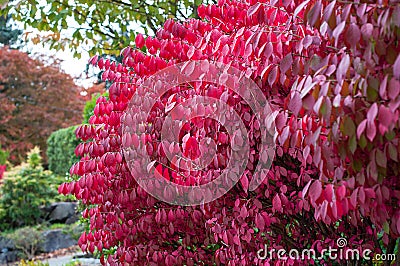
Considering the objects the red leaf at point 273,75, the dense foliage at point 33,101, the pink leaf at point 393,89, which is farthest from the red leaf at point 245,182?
the dense foliage at point 33,101

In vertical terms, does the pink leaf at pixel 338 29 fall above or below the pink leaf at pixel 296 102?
above

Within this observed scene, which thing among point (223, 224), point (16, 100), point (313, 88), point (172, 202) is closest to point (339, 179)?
point (313, 88)

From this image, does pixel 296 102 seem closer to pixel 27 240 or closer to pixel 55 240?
pixel 27 240

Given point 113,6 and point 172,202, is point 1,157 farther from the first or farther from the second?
point 172,202

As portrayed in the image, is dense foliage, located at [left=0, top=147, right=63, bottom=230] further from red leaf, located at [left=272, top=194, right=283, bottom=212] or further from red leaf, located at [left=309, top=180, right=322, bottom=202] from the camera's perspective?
red leaf, located at [left=309, top=180, right=322, bottom=202]

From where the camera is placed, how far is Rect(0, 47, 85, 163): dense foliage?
54.7 feet

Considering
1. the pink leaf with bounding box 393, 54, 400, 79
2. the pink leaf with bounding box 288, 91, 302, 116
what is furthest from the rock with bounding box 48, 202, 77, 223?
the pink leaf with bounding box 393, 54, 400, 79

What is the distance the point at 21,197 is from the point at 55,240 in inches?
54.9

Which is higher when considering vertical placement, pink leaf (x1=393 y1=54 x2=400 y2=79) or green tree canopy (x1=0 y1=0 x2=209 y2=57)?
green tree canopy (x1=0 y1=0 x2=209 y2=57)

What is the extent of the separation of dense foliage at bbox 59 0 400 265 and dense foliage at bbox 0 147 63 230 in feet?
23.6

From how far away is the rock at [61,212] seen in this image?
10867 mm

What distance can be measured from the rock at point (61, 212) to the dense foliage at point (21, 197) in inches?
11.4

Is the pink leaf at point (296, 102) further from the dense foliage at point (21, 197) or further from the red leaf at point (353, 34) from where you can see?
the dense foliage at point (21, 197)

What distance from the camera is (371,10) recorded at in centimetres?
166
